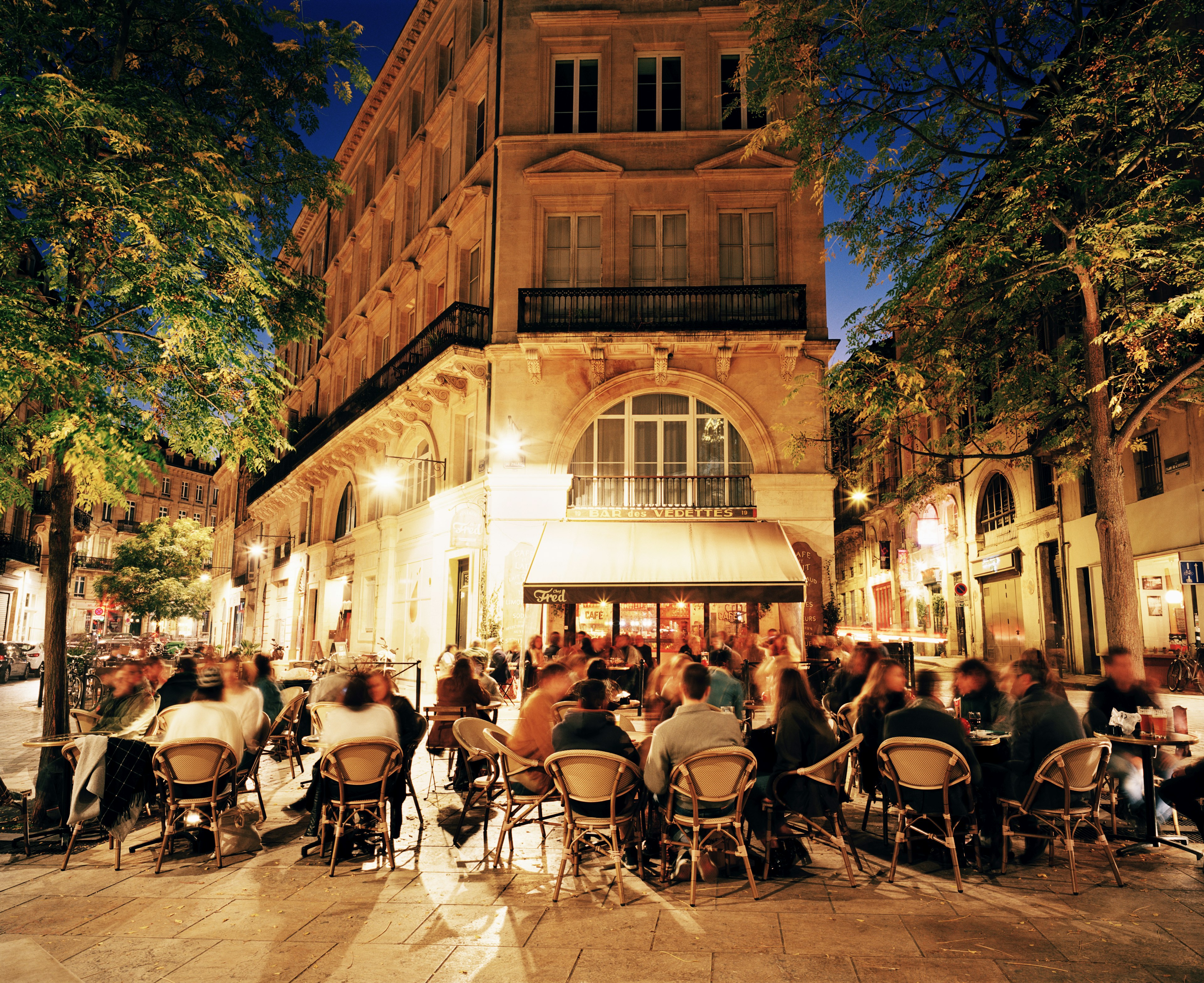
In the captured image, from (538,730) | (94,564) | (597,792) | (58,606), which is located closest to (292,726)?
(58,606)

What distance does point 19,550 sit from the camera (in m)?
33.2

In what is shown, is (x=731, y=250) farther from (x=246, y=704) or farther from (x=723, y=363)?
(x=246, y=704)

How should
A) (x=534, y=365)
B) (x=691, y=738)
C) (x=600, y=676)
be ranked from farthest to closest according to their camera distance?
(x=534, y=365)
(x=600, y=676)
(x=691, y=738)

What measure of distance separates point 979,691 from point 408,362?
596 inches

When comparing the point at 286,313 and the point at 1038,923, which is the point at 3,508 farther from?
the point at 1038,923

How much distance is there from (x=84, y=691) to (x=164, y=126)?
13156 mm

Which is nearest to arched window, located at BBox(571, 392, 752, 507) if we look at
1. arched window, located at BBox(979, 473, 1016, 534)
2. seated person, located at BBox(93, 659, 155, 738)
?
seated person, located at BBox(93, 659, 155, 738)

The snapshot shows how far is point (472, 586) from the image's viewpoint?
54.3 ft

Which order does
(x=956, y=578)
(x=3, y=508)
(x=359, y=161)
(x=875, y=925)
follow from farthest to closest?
(x=956, y=578) < (x=359, y=161) < (x=3, y=508) < (x=875, y=925)

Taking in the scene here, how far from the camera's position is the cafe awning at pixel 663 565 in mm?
14023

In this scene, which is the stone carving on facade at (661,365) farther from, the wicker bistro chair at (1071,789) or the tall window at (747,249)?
the wicker bistro chair at (1071,789)

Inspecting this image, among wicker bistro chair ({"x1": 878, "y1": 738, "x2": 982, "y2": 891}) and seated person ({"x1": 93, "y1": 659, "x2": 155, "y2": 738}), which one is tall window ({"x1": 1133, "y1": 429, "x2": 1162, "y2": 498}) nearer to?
wicker bistro chair ({"x1": 878, "y1": 738, "x2": 982, "y2": 891})

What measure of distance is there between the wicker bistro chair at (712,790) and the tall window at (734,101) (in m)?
15.0

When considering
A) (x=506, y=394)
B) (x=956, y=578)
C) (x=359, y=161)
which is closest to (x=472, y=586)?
(x=506, y=394)
